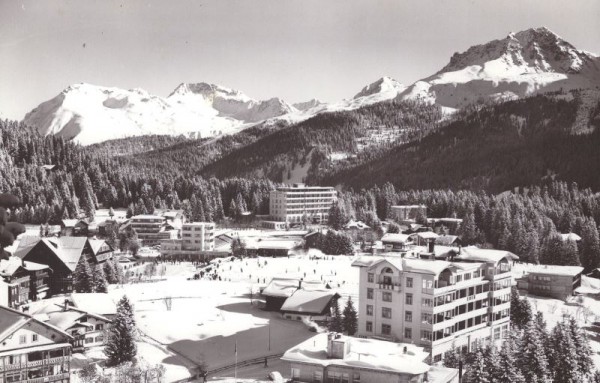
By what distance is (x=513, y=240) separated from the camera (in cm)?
10550

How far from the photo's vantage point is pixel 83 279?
229 ft

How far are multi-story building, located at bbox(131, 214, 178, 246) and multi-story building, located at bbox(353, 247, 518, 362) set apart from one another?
7719 centimetres

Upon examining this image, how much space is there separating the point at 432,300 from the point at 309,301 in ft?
57.4

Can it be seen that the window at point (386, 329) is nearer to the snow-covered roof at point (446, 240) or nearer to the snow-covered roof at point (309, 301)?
the snow-covered roof at point (309, 301)

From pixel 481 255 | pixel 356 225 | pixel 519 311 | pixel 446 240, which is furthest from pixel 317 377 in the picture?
pixel 356 225

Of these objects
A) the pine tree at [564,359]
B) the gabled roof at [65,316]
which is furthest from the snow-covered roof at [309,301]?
the pine tree at [564,359]

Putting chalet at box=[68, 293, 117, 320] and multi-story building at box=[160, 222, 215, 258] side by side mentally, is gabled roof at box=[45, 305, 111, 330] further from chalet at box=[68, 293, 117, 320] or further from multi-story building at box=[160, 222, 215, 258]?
multi-story building at box=[160, 222, 215, 258]

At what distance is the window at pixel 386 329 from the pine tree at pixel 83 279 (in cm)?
3454

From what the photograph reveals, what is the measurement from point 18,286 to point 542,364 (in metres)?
48.1

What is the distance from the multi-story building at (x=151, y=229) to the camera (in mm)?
124062

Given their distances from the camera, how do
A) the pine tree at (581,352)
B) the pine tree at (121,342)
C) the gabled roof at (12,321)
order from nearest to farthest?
the gabled roof at (12,321), the pine tree at (581,352), the pine tree at (121,342)

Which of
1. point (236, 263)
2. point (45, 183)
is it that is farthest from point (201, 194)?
point (236, 263)

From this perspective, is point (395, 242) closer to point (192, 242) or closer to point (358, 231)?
point (358, 231)

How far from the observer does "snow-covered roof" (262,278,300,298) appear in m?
66.1
